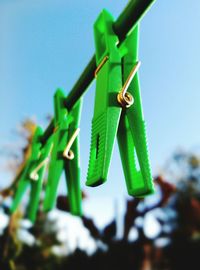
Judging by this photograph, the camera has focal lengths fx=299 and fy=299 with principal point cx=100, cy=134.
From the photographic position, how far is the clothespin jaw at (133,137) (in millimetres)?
737

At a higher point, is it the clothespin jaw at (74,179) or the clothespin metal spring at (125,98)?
the clothespin metal spring at (125,98)

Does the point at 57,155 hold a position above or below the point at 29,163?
below

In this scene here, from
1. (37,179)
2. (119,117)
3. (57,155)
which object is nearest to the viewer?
(119,117)

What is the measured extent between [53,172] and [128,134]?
1.57ft

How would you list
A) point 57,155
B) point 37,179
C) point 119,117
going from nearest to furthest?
point 119,117 < point 57,155 < point 37,179

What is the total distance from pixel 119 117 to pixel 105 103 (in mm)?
51

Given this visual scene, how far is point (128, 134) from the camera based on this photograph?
849mm

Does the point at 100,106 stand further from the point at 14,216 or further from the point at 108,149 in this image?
the point at 14,216

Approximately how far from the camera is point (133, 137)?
79cm

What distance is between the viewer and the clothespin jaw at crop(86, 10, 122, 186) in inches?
27.1

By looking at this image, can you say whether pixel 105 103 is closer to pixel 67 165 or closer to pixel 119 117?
pixel 119 117

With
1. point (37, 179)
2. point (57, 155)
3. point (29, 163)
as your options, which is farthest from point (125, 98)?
→ point (29, 163)

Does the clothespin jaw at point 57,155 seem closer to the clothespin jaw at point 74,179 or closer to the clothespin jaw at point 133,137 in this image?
the clothespin jaw at point 74,179

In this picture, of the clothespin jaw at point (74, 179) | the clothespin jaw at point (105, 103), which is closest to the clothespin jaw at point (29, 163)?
the clothespin jaw at point (74, 179)
